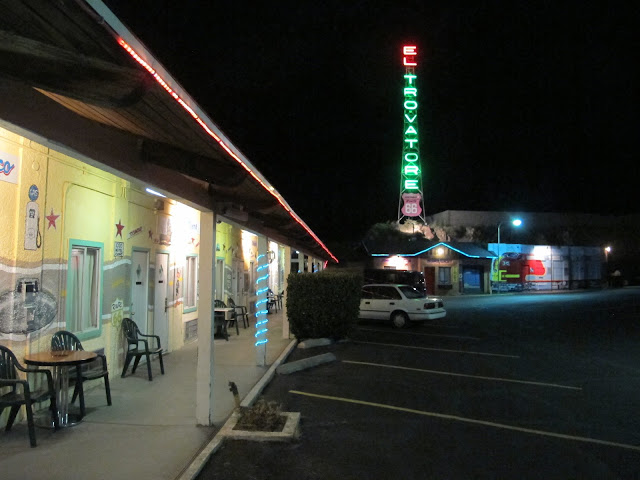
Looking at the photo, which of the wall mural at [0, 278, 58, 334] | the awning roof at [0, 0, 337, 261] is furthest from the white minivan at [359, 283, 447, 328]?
the awning roof at [0, 0, 337, 261]

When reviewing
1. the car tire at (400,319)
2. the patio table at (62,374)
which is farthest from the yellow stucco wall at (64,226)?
the car tire at (400,319)

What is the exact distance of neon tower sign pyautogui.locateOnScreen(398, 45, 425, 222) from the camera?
1644 inches

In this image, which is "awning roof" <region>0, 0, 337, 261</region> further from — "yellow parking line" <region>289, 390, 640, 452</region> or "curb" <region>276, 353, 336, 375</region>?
"curb" <region>276, 353, 336, 375</region>

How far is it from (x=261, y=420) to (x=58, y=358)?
2352mm

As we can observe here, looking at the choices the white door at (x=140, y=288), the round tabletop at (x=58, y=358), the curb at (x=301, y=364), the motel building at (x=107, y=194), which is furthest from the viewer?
the curb at (x=301, y=364)

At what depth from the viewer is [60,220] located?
6551 millimetres

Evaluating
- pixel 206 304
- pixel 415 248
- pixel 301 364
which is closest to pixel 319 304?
pixel 301 364

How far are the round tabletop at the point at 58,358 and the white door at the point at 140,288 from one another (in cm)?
289

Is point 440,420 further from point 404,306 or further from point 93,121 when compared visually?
point 404,306

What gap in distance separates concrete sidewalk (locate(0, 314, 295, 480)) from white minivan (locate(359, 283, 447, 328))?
971 centimetres

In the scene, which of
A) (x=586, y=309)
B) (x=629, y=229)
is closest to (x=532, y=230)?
(x=629, y=229)

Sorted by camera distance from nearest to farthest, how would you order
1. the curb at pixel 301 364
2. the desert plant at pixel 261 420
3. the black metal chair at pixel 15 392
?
1. the black metal chair at pixel 15 392
2. the desert plant at pixel 261 420
3. the curb at pixel 301 364

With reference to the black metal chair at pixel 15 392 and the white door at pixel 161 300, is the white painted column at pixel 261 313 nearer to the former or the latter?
the white door at pixel 161 300

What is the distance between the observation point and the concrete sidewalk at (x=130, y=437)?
4.52 metres
